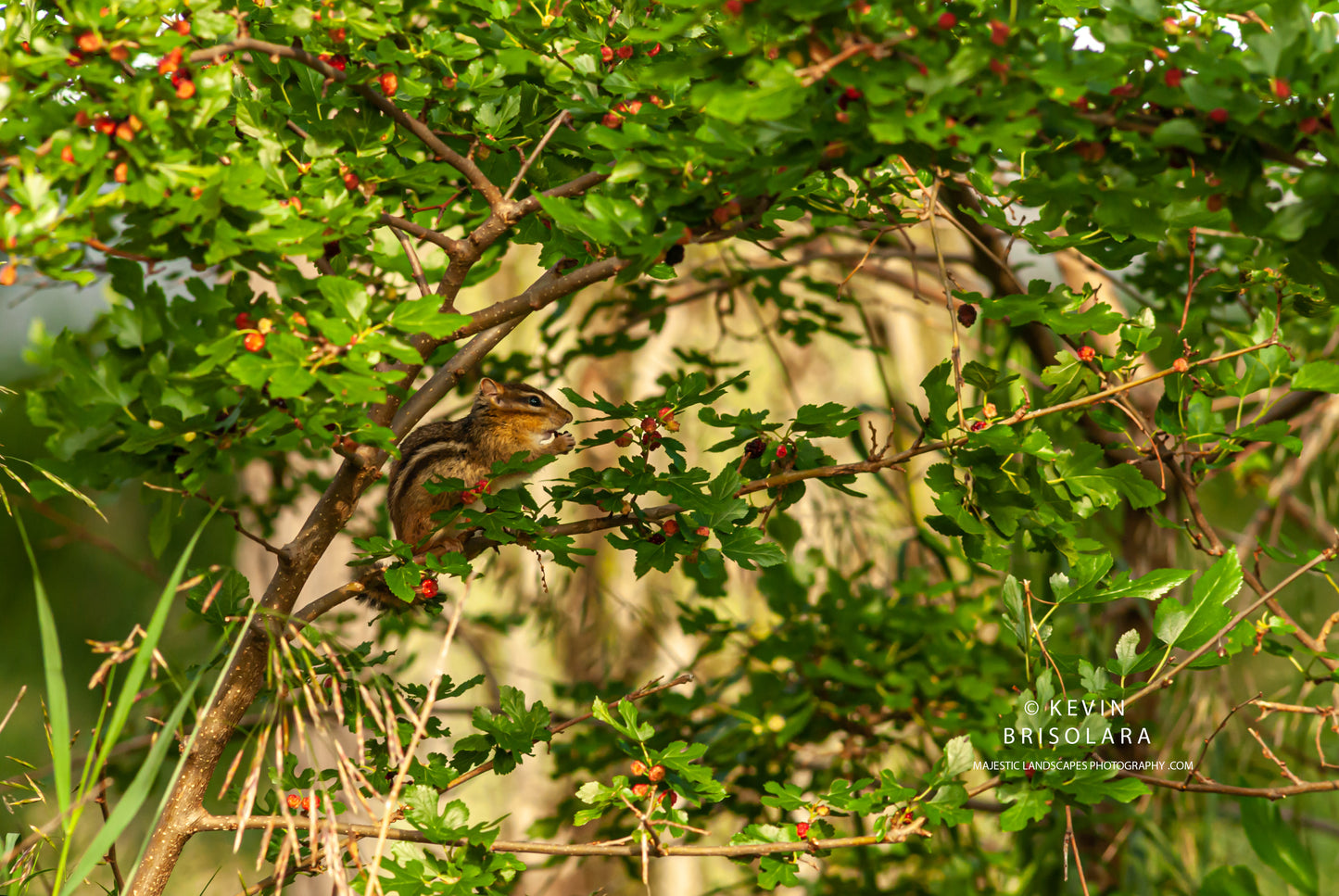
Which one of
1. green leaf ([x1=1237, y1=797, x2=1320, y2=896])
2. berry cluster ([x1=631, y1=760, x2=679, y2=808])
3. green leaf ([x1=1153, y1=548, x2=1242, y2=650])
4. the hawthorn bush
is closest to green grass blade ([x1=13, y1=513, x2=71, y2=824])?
the hawthorn bush

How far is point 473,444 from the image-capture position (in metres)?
2.90

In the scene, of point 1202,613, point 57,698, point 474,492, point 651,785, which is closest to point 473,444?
point 474,492

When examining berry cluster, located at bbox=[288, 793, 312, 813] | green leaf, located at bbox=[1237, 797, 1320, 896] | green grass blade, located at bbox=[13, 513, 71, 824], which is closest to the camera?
green grass blade, located at bbox=[13, 513, 71, 824]

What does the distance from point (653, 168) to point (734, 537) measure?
0.63 meters

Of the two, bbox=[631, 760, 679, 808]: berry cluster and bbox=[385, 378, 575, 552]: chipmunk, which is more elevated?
bbox=[385, 378, 575, 552]: chipmunk

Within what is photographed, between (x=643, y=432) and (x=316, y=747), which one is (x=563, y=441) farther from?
(x=316, y=747)

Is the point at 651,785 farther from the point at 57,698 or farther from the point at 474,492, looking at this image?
the point at 57,698

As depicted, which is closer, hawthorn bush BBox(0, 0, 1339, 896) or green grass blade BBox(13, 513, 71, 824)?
hawthorn bush BBox(0, 0, 1339, 896)

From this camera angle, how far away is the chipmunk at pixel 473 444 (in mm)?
2596

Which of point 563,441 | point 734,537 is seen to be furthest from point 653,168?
point 563,441

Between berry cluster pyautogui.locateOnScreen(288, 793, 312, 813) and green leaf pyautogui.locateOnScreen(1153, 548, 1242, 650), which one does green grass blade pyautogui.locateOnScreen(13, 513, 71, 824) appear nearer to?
berry cluster pyautogui.locateOnScreen(288, 793, 312, 813)

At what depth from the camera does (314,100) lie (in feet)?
5.41

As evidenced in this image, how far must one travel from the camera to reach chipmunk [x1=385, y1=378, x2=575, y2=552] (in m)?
2.60

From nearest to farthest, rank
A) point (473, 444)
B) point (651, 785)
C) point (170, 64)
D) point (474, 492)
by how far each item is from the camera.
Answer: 1. point (170, 64)
2. point (651, 785)
3. point (474, 492)
4. point (473, 444)
